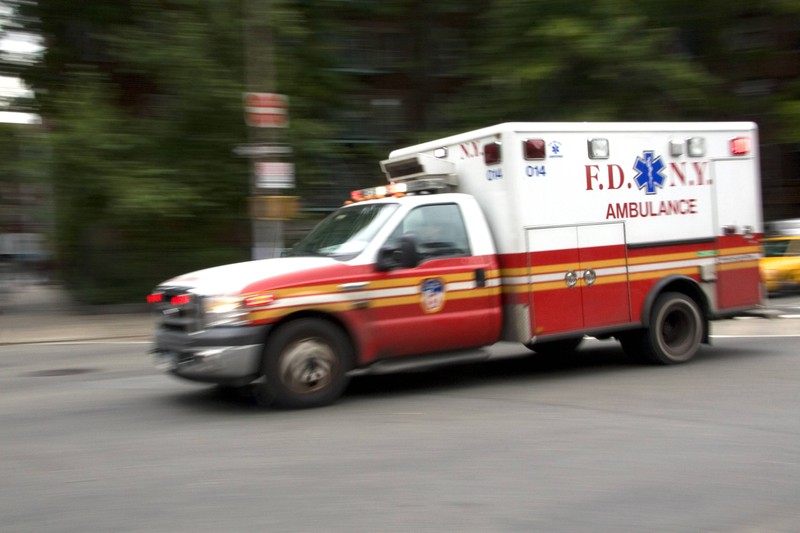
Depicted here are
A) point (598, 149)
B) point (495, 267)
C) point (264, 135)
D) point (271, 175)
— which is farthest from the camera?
point (264, 135)

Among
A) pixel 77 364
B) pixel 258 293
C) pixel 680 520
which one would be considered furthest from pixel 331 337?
pixel 77 364

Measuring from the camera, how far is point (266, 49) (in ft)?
52.3

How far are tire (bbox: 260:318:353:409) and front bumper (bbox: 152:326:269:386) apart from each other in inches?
5.9

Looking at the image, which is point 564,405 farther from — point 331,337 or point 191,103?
point 191,103

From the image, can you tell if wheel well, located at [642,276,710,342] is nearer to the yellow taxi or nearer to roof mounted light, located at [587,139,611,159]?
roof mounted light, located at [587,139,611,159]

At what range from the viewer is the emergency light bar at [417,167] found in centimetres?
965

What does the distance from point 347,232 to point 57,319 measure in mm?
11890

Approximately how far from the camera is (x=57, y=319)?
60.4 ft

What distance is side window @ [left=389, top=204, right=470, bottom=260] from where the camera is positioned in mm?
8547

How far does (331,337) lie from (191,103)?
11.9 meters

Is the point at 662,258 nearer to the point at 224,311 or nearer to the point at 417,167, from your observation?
the point at 417,167

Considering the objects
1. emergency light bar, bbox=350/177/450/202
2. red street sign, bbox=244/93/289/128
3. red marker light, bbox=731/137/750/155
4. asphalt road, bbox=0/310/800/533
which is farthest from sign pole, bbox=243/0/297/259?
red marker light, bbox=731/137/750/155

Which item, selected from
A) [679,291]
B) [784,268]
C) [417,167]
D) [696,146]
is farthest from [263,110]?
[784,268]

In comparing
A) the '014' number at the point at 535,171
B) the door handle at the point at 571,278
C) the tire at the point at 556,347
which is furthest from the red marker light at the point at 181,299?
the tire at the point at 556,347
